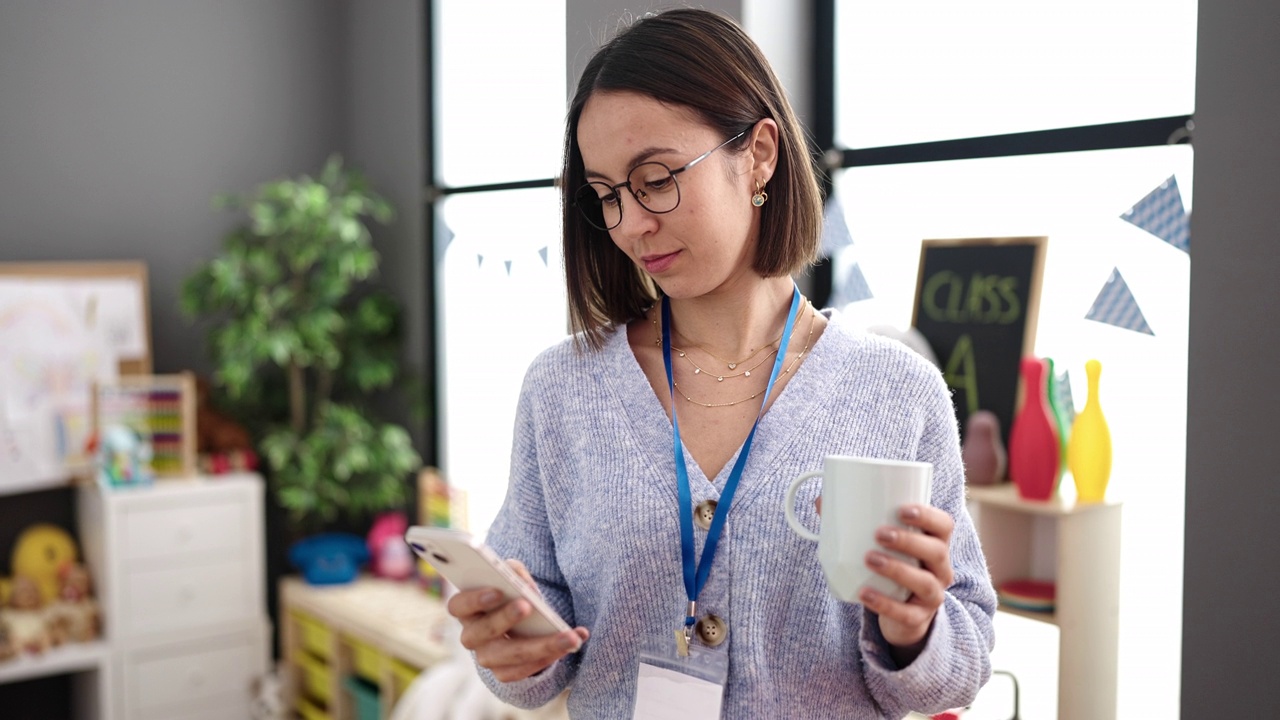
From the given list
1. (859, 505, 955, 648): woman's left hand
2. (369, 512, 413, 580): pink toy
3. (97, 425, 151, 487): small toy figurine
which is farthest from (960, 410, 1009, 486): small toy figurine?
(97, 425, 151, 487): small toy figurine

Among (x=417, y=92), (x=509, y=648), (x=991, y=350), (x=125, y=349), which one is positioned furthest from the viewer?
(x=417, y=92)

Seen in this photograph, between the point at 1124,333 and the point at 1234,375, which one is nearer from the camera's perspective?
the point at 1234,375

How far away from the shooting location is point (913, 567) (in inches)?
34.2

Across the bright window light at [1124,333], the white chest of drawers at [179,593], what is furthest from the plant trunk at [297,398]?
the bright window light at [1124,333]

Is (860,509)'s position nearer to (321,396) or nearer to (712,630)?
(712,630)

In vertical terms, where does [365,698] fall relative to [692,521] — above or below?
below

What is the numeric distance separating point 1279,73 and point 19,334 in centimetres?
322

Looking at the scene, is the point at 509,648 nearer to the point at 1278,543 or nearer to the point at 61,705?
the point at 1278,543

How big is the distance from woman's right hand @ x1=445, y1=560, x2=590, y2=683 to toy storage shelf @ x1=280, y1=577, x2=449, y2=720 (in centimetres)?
175

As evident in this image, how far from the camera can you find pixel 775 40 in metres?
2.30

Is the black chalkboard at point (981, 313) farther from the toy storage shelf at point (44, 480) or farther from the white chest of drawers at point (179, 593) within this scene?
the toy storage shelf at point (44, 480)

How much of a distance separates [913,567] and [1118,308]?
3.91 ft

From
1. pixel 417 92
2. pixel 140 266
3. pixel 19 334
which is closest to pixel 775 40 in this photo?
pixel 417 92

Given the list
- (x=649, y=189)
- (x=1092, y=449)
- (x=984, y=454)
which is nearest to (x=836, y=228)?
(x=984, y=454)
